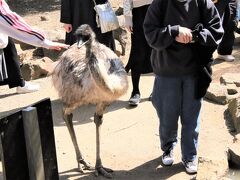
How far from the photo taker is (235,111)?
5723 mm

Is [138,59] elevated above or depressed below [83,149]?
above

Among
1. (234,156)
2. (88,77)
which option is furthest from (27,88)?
(234,156)

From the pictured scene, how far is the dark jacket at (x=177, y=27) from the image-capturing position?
13.8 ft

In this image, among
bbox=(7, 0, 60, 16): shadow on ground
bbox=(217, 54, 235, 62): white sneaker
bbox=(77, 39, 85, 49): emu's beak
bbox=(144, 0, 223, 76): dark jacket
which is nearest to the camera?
bbox=(144, 0, 223, 76): dark jacket

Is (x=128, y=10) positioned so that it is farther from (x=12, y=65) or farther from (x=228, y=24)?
(x=228, y=24)

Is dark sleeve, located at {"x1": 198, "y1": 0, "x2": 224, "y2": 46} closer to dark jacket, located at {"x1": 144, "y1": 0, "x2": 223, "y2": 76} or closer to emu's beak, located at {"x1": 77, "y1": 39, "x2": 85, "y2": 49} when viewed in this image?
dark jacket, located at {"x1": 144, "y1": 0, "x2": 223, "y2": 76}

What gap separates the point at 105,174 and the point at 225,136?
1.50 metres

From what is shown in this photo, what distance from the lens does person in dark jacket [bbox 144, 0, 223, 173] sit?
4.22 meters

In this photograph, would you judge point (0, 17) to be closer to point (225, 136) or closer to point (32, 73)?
point (225, 136)

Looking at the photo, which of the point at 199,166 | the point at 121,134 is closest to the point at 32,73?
the point at 121,134

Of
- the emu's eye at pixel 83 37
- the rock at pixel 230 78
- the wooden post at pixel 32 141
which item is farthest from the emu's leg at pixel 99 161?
the rock at pixel 230 78

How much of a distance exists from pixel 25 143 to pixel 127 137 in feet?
7.90

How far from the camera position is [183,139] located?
4.68 meters

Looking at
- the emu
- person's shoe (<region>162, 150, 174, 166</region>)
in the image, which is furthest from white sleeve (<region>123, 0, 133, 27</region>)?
person's shoe (<region>162, 150, 174, 166</region>)
